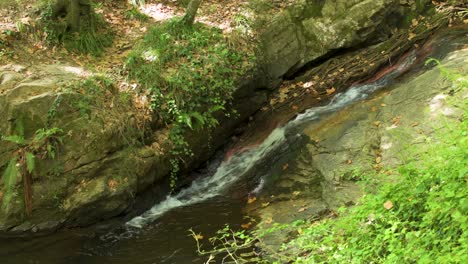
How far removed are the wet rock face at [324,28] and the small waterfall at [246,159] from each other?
124 cm

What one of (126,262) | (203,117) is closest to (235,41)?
(203,117)

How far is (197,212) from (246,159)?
1741mm

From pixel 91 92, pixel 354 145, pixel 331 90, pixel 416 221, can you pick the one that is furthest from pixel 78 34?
pixel 416 221

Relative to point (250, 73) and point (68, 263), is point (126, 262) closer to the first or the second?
point (68, 263)

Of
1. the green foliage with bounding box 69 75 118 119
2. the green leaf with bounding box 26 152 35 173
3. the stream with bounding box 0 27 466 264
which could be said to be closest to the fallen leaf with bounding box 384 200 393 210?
the stream with bounding box 0 27 466 264

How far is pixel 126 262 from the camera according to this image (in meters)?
6.59

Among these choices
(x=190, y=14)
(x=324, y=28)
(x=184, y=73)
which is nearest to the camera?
(x=184, y=73)

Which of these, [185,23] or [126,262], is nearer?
[126,262]

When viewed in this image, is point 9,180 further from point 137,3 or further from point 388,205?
point 388,205

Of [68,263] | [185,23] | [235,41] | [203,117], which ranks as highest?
[185,23]

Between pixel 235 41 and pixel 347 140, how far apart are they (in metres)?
3.47

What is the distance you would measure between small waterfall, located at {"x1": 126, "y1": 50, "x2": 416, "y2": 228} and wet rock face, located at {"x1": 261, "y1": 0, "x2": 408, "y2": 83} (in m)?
1.24

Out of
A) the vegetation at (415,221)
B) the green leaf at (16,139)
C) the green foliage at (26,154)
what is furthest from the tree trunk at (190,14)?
the vegetation at (415,221)

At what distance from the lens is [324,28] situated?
1058cm
